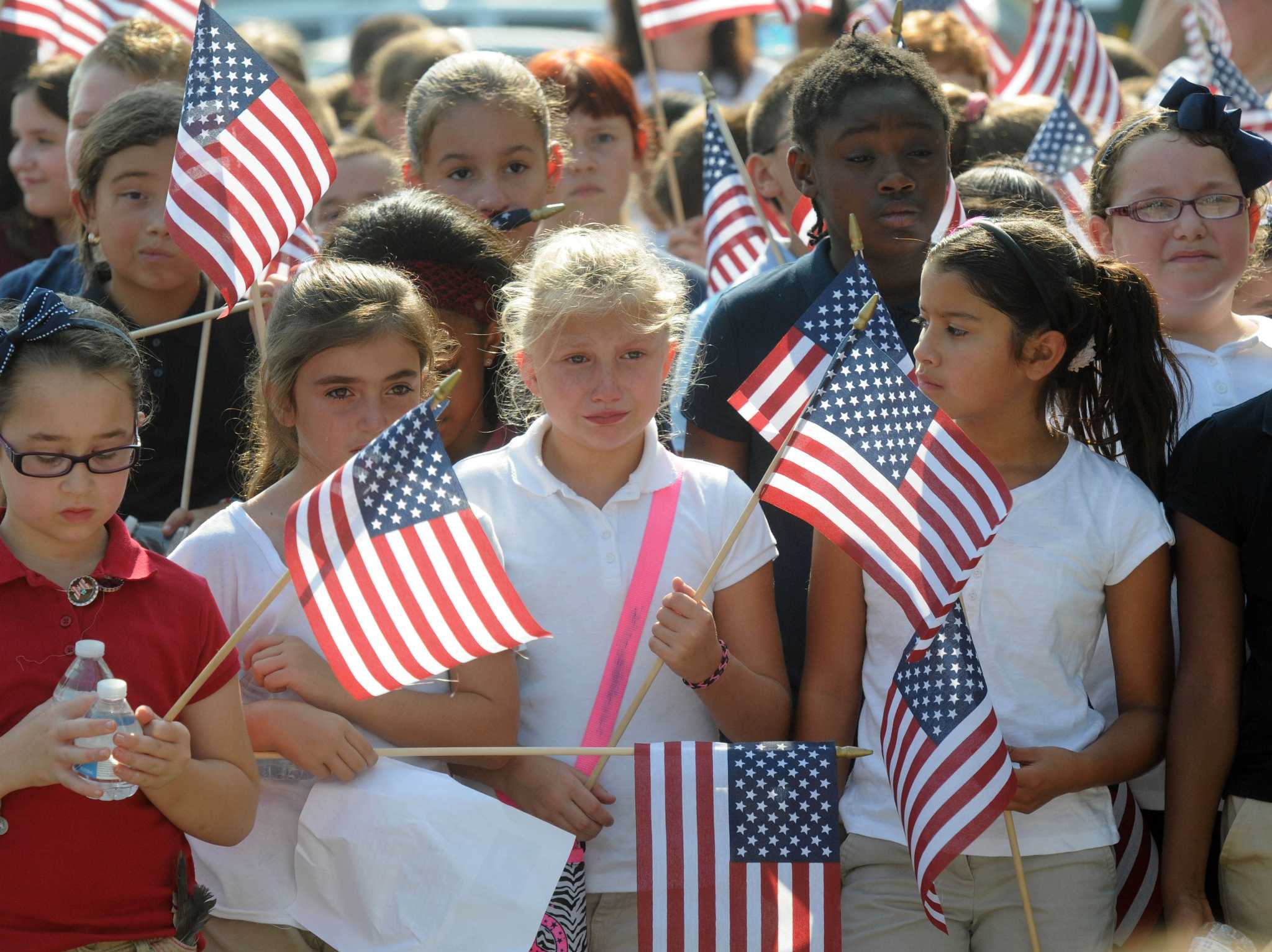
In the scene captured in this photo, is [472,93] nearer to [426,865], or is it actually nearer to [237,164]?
[237,164]

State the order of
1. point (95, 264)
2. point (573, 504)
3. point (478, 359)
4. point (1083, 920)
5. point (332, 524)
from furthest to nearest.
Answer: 1. point (95, 264)
2. point (478, 359)
3. point (573, 504)
4. point (1083, 920)
5. point (332, 524)

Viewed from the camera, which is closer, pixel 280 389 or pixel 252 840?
pixel 252 840

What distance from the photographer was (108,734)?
10.8 feet

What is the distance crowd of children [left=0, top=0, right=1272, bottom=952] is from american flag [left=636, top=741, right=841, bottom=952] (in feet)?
0.67

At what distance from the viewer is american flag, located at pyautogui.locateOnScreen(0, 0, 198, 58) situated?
7594 mm

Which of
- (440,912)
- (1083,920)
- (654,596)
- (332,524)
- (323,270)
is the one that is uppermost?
(323,270)

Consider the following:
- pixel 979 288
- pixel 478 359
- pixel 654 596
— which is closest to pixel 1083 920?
pixel 654 596

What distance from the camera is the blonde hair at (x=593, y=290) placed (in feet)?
13.7

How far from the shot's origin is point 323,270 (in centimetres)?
447

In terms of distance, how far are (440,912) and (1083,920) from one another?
1.48 m

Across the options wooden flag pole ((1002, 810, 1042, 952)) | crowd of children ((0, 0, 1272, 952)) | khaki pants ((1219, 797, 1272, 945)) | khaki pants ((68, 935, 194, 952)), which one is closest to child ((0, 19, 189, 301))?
crowd of children ((0, 0, 1272, 952))

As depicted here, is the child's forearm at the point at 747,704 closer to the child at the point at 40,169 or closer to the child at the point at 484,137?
the child at the point at 484,137

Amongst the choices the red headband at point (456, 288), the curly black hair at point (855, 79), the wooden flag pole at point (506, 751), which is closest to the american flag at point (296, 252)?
the red headband at point (456, 288)

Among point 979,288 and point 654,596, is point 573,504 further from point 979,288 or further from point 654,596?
point 979,288
